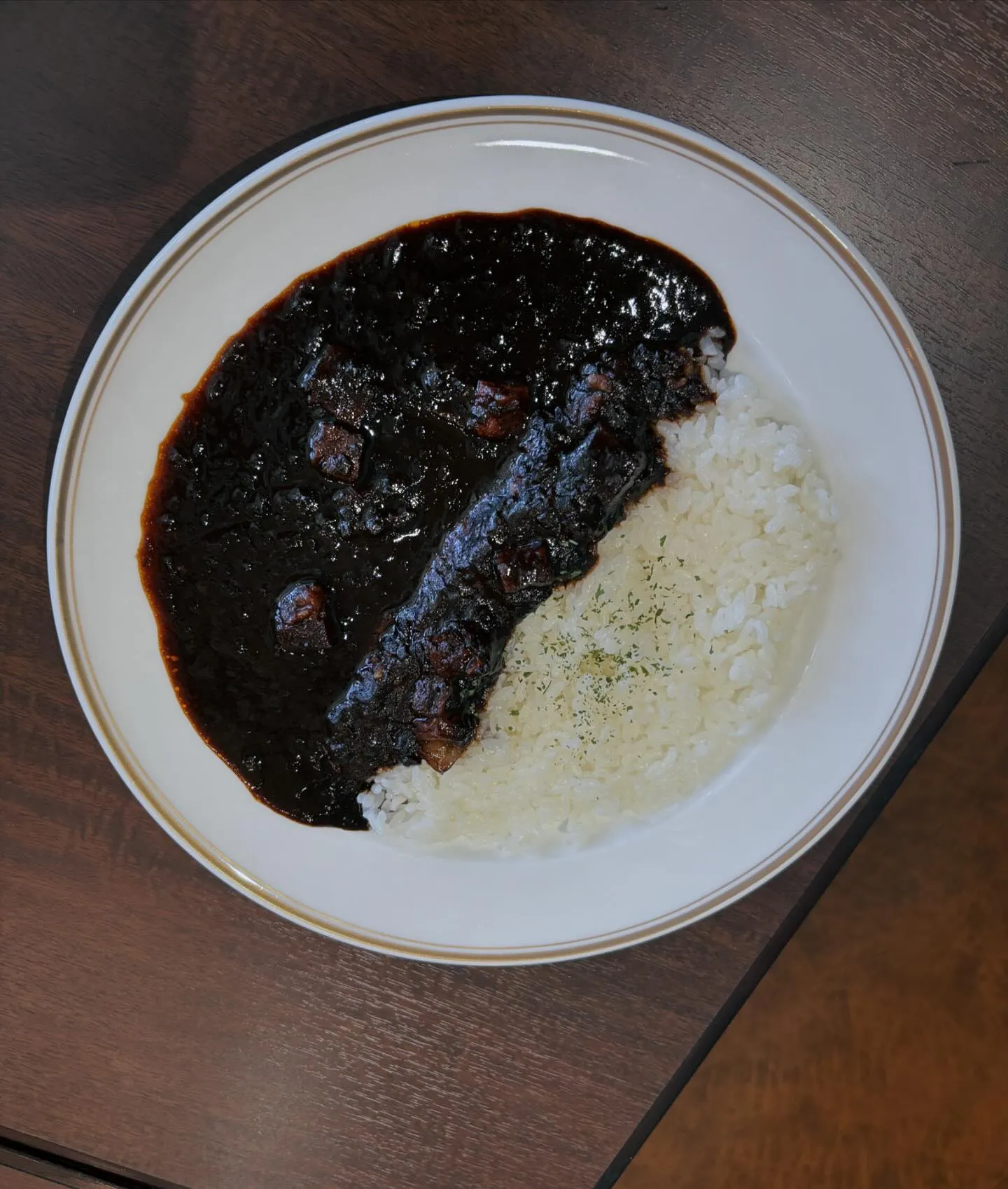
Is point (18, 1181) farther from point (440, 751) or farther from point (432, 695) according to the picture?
point (432, 695)

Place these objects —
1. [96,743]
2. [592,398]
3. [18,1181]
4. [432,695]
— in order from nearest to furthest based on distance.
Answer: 1. [592,398]
2. [432,695]
3. [96,743]
4. [18,1181]

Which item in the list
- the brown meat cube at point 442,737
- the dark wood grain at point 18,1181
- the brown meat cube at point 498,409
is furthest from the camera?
the dark wood grain at point 18,1181

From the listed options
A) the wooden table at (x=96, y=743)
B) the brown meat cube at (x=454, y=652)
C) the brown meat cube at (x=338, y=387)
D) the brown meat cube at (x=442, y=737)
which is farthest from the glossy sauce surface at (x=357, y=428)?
the wooden table at (x=96, y=743)

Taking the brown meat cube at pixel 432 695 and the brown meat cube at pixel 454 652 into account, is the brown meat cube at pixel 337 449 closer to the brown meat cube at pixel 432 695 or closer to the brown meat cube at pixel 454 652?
the brown meat cube at pixel 454 652

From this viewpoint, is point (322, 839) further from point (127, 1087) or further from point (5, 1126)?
point (5, 1126)

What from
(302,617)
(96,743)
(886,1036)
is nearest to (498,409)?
(302,617)

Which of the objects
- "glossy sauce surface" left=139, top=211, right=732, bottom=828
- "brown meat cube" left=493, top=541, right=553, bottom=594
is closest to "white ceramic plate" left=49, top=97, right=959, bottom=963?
"glossy sauce surface" left=139, top=211, right=732, bottom=828

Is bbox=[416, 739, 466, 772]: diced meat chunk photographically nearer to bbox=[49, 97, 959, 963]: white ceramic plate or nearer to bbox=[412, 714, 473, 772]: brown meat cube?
bbox=[412, 714, 473, 772]: brown meat cube
